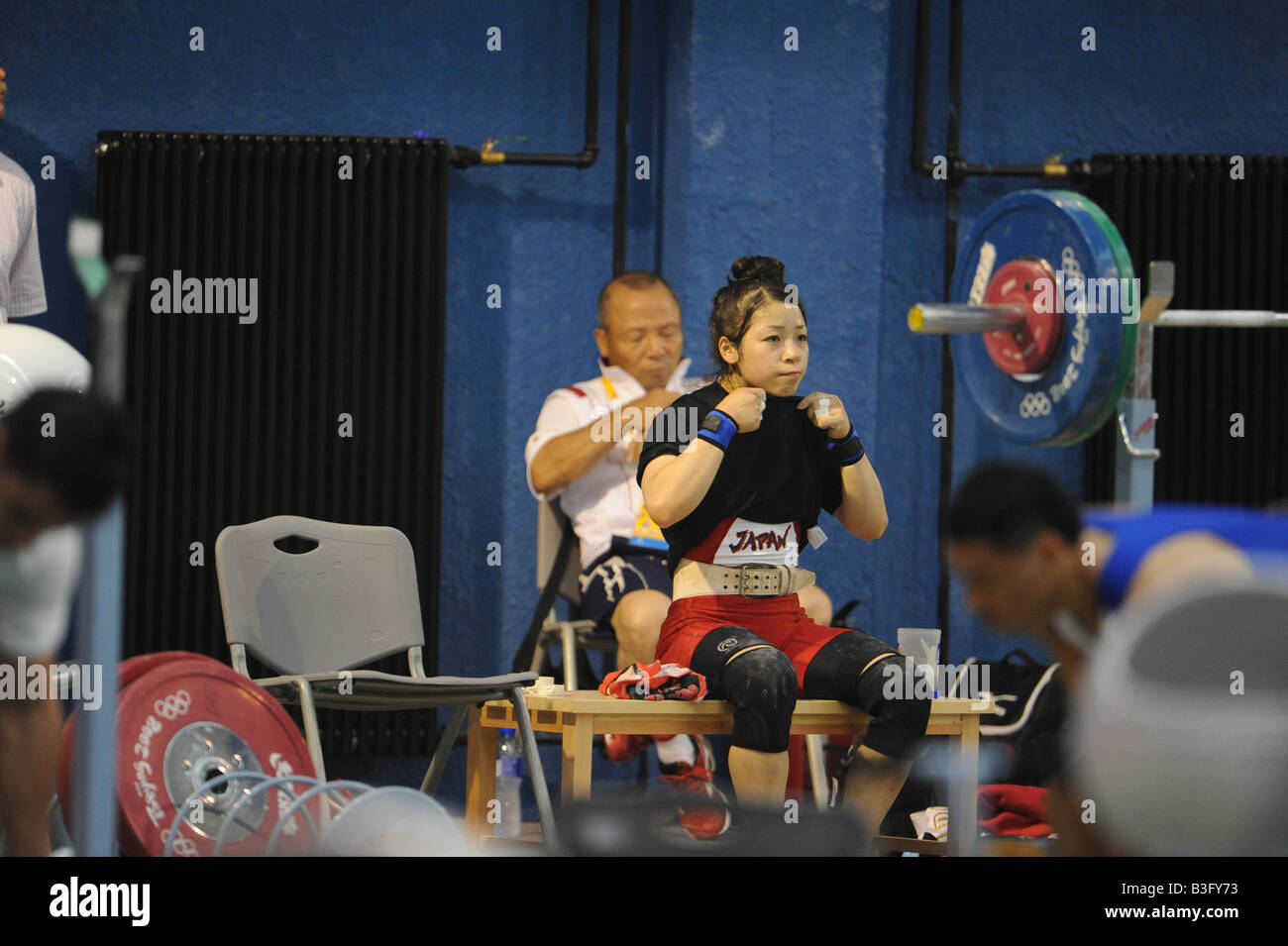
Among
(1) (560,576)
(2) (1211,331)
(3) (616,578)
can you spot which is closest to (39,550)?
(3) (616,578)

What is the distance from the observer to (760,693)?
2.74m

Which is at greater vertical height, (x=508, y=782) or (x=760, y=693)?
(x=760, y=693)

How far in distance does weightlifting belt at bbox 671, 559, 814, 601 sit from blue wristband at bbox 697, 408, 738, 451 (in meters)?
0.26

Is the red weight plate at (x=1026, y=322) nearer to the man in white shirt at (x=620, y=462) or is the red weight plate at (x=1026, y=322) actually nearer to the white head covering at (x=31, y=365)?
the man in white shirt at (x=620, y=462)

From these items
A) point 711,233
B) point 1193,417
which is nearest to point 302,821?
point 711,233

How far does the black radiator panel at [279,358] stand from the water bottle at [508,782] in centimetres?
42

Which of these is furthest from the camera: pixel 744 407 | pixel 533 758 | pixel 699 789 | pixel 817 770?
pixel 817 770

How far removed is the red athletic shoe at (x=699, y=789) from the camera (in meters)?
1.77

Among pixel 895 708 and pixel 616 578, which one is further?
pixel 616 578

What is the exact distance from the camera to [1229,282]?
4.76m

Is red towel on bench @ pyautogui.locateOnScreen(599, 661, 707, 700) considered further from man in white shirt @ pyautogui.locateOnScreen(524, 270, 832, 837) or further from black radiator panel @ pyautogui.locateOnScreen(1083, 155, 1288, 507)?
black radiator panel @ pyautogui.locateOnScreen(1083, 155, 1288, 507)

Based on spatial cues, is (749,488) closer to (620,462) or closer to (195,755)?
(620,462)

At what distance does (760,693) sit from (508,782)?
1.47 m
